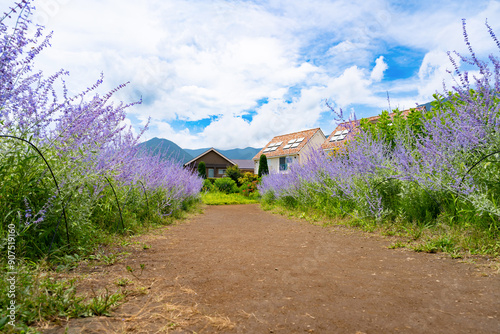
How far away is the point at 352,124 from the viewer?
21.3 feet

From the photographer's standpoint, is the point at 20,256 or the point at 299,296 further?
the point at 20,256

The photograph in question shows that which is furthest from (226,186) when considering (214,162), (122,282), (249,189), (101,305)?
(214,162)

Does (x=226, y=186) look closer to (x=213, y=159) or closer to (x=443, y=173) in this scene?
(x=443, y=173)

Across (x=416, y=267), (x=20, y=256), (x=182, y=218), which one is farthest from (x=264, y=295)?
(x=182, y=218)

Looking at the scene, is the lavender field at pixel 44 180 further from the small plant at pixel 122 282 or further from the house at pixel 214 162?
the house at pixel 214 162

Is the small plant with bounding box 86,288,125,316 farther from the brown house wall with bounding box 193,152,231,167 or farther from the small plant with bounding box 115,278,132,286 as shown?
the brown house wall with bounding box 193,152,231,167

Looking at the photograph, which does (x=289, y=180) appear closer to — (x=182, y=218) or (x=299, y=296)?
(x=182, y=218)

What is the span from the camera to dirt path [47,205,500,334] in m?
1.97

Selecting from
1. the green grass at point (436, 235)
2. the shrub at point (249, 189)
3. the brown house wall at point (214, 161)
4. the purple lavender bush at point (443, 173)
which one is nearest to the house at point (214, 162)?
the brown house wall at point (214, 161)

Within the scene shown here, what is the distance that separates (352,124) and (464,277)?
4083 millimetres

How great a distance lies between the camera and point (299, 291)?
2.57 m

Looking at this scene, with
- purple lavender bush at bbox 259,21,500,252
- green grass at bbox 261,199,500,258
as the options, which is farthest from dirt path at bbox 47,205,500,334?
purple lavender bush at bbox 259,21,500,252

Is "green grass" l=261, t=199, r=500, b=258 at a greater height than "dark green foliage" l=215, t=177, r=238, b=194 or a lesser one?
lesser

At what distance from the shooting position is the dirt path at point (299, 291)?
6.48 ft
